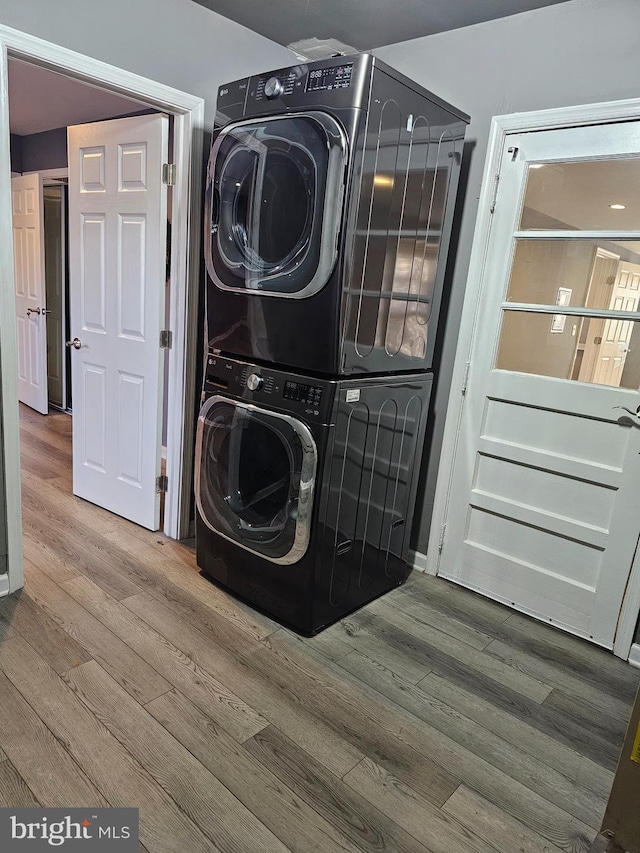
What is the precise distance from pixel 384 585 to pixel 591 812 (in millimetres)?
1181

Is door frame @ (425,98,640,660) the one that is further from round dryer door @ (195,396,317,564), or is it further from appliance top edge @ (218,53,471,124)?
round dryer door @ (195,396,317,564)

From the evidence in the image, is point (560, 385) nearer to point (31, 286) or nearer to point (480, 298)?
point (480, 298)

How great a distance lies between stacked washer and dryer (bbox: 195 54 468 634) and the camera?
191 centimetres

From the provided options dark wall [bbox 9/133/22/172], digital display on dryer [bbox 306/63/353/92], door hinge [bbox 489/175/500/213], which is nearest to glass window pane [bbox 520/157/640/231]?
door hinge [bbox 489/175/500/213]

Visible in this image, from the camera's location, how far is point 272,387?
7.09ft

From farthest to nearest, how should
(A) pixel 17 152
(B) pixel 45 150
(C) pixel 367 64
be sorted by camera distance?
(A) pixel 17 152, (B) pixel 45 150, (C) pixel 367 64

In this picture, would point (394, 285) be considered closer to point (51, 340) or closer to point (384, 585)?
point (384, 585)

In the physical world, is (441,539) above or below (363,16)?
below

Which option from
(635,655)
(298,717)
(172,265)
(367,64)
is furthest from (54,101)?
(635,655)

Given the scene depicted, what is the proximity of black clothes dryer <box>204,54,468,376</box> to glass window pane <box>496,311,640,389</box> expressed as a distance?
1.46 ft

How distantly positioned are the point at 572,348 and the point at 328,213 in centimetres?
119

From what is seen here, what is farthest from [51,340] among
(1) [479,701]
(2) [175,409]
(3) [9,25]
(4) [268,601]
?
(1) [479,701]
